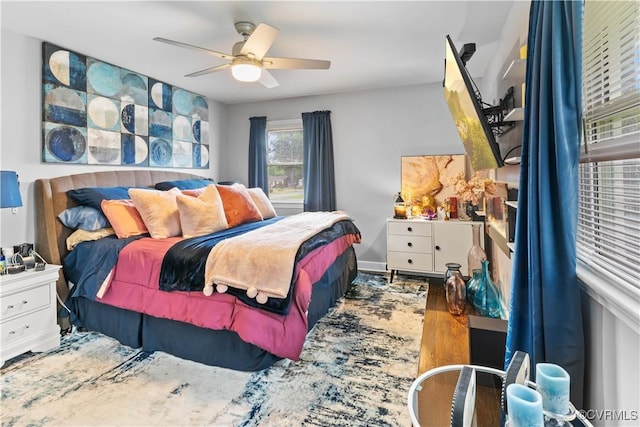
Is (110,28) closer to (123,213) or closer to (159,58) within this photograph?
(159,58)

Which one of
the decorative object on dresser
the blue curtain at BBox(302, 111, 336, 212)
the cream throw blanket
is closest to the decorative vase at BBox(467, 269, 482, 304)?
the cream throw blanket

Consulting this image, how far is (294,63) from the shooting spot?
2693mm

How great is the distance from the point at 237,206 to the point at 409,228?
1.99 metres

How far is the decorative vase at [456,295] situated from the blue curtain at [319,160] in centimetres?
286

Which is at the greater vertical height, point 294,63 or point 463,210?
point 294,63

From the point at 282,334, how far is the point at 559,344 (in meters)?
1.42

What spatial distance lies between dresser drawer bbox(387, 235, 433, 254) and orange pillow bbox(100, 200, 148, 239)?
2637mm

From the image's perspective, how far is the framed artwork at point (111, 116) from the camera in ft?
9.63

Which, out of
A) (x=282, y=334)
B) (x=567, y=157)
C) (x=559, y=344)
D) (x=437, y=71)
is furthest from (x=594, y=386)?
(x=437, y=71)

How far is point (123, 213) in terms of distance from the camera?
280 cm

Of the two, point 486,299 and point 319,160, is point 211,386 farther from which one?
point 319,160

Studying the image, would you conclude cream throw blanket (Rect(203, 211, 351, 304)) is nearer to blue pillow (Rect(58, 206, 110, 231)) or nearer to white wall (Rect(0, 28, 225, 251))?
blue pillow (Rect(58, 206, 110, 231))

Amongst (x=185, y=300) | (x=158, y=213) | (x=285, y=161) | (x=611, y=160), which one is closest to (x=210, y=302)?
(x=185, y=300)

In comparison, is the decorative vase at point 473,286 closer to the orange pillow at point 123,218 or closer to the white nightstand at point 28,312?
the orange pillow at point 123,218
